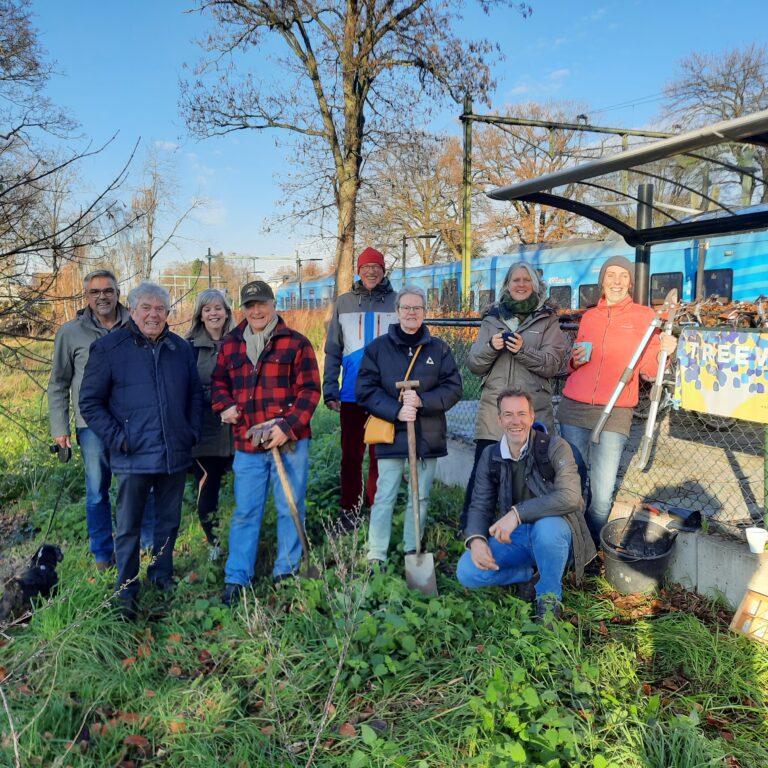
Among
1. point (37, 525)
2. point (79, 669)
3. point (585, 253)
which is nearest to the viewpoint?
point (79, 669)

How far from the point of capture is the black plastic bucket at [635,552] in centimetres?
351

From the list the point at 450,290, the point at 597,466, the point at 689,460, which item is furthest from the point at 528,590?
the point at 450,290

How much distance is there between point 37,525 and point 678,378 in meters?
5.50

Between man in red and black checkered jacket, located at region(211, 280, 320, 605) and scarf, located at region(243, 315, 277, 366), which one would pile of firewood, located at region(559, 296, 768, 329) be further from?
scarf, located at region(243, 315, 277, 366)

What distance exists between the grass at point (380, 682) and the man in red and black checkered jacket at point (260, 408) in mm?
270

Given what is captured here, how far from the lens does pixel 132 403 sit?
141 inches

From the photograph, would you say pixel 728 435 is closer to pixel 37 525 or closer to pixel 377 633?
pixel 377 633

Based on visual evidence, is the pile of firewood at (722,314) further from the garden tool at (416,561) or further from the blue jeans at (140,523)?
the blue jeans at (140,523)

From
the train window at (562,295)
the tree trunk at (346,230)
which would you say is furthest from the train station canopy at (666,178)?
the train window at (562,295)

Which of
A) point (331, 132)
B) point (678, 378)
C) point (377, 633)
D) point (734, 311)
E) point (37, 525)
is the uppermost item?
point (331, 132)

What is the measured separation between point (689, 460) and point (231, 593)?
3.97 m

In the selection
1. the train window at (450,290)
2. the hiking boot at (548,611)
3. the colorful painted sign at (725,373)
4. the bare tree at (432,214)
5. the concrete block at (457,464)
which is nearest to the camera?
the hiking boot at (548,611)

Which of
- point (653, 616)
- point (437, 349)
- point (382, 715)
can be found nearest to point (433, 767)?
point (382, 715)

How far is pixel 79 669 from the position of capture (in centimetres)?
299
